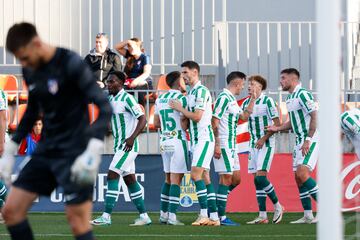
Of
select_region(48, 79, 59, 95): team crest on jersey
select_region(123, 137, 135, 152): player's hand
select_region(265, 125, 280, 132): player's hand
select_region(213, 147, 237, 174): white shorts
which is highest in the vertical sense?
select_region(48, 79, 59, 95): team crest on jersey

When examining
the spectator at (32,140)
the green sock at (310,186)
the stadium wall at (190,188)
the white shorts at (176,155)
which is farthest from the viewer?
the stadium wall at (190,188)

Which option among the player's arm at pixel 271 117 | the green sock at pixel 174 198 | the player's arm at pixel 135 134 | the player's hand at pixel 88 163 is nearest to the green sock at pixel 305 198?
the player's arm at pixel 271 117

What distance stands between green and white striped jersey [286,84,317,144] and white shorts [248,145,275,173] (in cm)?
51

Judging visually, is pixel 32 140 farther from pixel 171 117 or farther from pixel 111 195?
pixel 171 117

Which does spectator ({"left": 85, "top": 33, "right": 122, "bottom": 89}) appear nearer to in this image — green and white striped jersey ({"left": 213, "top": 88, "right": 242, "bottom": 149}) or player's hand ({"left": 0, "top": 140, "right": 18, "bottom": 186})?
green and white striped jersey ({"left": 213, "top": 88, "right": 242, "bottom": 149})

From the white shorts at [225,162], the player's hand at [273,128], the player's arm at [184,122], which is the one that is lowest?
the white shorts at [225,162]

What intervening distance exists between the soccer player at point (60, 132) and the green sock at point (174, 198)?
683 cm

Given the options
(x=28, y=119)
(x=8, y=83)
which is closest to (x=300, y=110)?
(x=8, y=83)

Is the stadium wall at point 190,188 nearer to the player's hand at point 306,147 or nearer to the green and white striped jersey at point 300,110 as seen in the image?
the green and white striped jersey at point 300,110

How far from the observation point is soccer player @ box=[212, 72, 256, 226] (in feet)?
49.7

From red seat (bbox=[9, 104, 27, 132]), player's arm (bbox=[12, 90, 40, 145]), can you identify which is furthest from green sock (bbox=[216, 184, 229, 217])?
player's arm (bbox=[12, 90, 40, 145])

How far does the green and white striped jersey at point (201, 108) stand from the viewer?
14.7 metres

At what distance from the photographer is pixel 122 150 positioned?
14.9 metres

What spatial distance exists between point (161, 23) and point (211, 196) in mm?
7225
